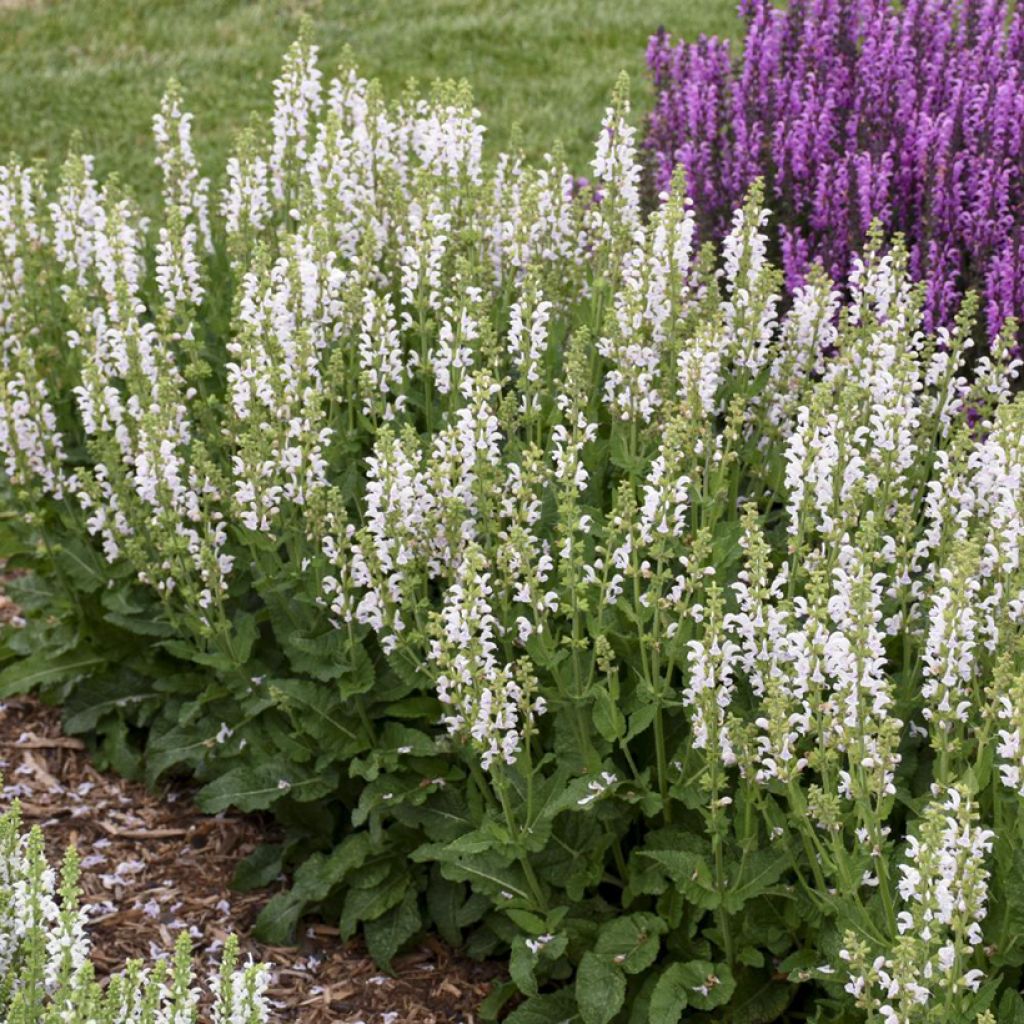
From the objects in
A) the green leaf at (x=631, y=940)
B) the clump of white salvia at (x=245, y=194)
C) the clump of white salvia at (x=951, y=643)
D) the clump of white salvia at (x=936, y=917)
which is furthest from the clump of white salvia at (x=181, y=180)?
the clump of white salvia at (x=936, y=917)

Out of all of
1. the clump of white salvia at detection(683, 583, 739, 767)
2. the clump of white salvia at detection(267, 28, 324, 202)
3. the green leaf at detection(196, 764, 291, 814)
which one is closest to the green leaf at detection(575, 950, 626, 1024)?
the clump of white salvia at detection(683, 583, 739, 767)

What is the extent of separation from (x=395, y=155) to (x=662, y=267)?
68.5 inches

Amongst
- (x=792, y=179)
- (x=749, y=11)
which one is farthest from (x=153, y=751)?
(x=749, y=11)

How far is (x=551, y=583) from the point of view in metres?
4.30

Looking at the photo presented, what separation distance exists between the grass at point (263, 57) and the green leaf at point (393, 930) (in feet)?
21.5

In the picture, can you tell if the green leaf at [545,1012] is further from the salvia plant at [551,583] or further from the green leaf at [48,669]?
the green leaf at [48,669]

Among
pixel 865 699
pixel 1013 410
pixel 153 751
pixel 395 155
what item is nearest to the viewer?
pixel 865 699

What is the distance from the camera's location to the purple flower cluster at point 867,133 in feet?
20.3

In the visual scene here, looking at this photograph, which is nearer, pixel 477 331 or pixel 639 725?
pixel 639 725

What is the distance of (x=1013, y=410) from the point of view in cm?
365

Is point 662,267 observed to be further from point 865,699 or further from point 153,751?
point 153,751

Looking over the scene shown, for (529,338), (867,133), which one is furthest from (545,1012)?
(867,133)

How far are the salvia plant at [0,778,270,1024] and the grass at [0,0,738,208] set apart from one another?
7.40m

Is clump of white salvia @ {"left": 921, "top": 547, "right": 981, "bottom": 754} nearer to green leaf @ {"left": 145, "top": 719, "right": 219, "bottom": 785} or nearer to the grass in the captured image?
green leaf @ {"left": 145, "top": 719, "right": 219, "bottom": 785}
